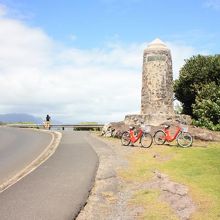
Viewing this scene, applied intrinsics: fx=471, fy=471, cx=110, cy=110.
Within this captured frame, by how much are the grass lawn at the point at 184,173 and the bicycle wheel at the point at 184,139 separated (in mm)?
584

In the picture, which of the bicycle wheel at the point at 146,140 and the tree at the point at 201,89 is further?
the tree at the point at 201,89

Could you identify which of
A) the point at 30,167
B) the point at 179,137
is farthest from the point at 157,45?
the point at 30,167

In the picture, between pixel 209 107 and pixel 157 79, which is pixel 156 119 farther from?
pixel 209 107

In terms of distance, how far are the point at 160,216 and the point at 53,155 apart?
11911 millimetres

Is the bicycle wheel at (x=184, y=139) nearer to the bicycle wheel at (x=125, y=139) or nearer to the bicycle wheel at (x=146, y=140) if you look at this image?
the bicycle wheel at (x=146, y=140)

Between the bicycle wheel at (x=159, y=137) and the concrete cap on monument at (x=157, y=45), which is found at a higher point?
the concrete cap on monument at (x=157, y=45)

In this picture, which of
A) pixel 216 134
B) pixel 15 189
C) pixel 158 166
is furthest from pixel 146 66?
pixel 15 189

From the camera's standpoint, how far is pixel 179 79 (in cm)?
3956

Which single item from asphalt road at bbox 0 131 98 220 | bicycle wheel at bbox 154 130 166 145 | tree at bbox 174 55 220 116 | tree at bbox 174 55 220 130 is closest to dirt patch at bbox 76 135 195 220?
asphalt road at bbox 0 131 98 220

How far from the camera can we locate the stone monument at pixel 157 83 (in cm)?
3066

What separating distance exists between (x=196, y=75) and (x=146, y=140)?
14.3 metres

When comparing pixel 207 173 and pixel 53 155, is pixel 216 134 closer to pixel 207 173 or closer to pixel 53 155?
pixel 53 155

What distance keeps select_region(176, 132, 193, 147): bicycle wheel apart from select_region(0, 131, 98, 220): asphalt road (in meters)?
6.75

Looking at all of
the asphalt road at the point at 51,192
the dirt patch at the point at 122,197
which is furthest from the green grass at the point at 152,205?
the asphalt road at the point at 51,192
